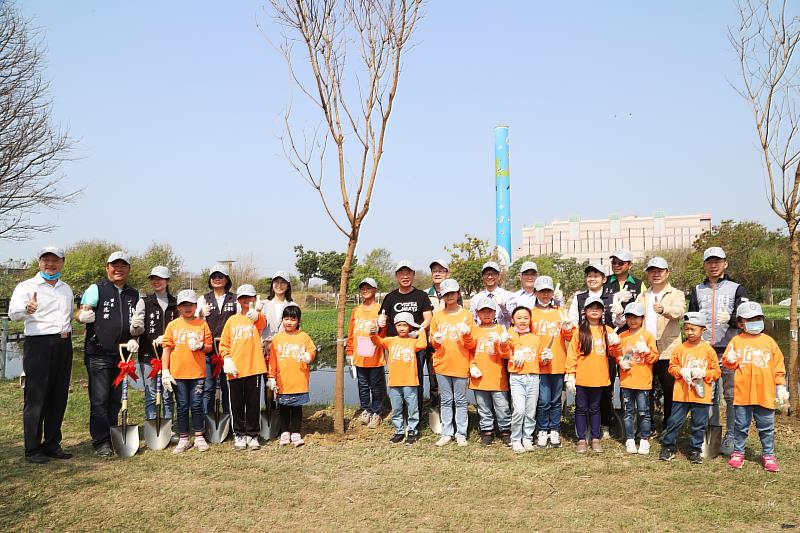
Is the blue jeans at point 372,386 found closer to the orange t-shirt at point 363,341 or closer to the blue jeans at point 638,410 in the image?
the orange t-shirt at point 363,341

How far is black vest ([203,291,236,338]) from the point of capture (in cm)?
609

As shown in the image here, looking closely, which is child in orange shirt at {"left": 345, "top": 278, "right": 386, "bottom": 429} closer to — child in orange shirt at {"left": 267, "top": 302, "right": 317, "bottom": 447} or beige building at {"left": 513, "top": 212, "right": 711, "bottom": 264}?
child in orange shirt at {"left": 267, "top": 302, "right": 317, "bottom": 447}

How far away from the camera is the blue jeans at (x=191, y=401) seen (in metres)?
5.80

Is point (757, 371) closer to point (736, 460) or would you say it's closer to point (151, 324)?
point (736, 460)

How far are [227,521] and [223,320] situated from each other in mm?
2504

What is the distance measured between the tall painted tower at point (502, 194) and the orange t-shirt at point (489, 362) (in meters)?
15.4

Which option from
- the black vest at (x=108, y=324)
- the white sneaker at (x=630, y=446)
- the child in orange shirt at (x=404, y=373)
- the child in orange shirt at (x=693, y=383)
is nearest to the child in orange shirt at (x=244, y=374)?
the black vest at (x=108, y=324)

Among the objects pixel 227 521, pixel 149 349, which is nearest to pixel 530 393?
pixel 227 521

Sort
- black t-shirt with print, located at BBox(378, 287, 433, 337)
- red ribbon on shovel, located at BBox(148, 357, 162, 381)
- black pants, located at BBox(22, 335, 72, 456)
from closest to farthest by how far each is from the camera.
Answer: black pants, located at BBox(22, 335, 72, 456), red ribbon on shovel, located at BBox(148, 357, 162, 381), black t-shirt with print, located at BBox(378, 287, 433, 337)

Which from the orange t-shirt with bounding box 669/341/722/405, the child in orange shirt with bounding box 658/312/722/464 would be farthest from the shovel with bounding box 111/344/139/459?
the orange t-shirt with bounding box 669/341/722/405

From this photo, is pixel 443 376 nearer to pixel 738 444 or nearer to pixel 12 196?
pixel 738 444

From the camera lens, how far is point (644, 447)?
212 inches

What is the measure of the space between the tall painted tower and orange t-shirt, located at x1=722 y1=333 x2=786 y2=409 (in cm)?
1590

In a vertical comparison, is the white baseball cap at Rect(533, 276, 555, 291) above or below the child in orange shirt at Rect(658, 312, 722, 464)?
above
